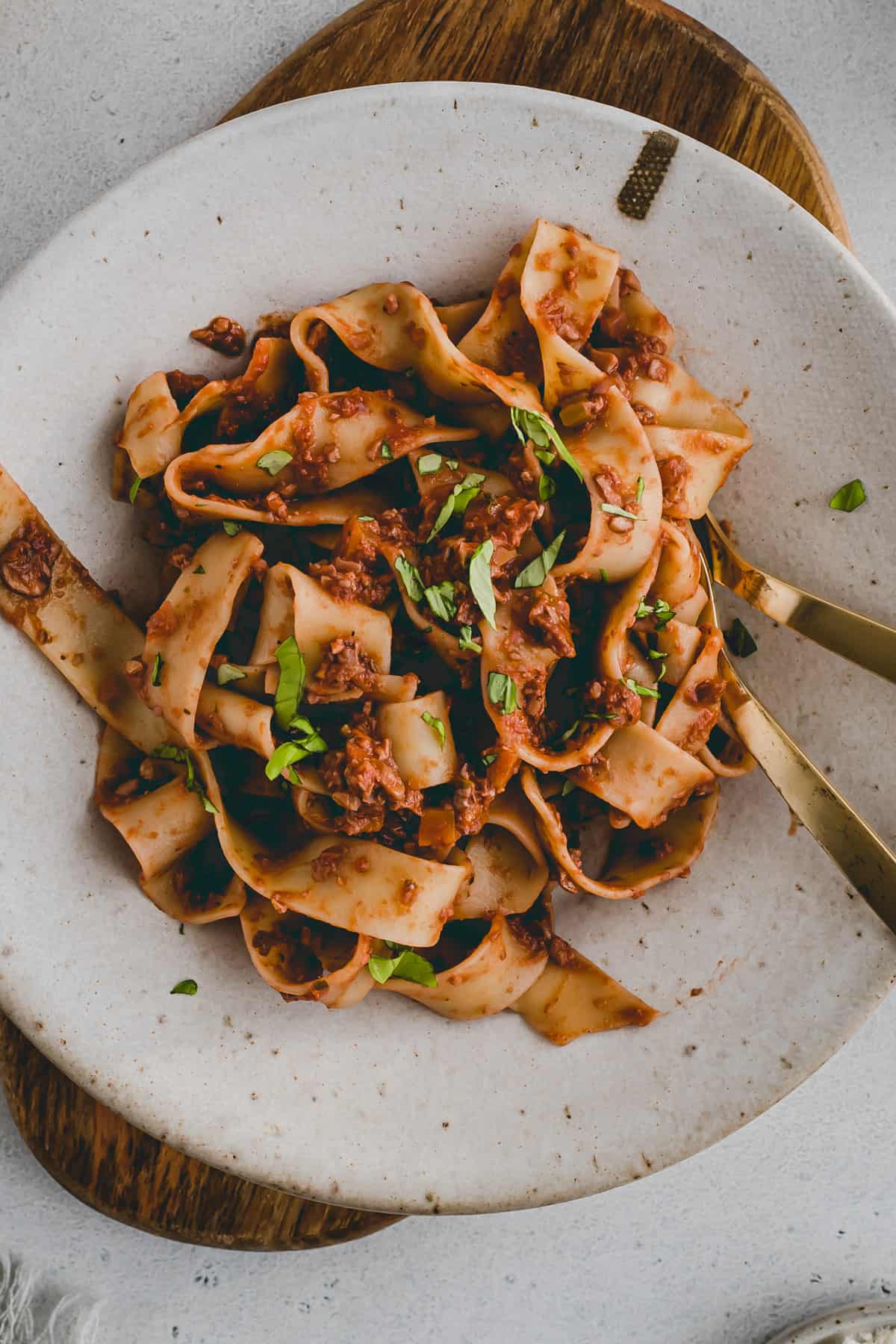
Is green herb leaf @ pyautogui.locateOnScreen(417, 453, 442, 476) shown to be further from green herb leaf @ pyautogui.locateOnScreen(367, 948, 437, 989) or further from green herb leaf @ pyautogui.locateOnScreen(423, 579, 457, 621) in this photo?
green herb leaf @ pyautogui.locateOnScreen(367, 948, 437, 989)

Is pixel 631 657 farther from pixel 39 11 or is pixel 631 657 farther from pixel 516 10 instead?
pixel 39 11

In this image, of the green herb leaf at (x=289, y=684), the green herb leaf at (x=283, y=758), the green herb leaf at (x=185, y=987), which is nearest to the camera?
the green herb leaf at (x=283, y=758)

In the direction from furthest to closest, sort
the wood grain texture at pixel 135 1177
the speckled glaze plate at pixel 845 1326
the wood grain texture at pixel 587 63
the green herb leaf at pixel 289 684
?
1. the speckled glaze plate at pixel 845 1326
2. the wood grain texture at pixel 135 1177
3. the wood grain texture at pixel 587 63
4. the green herb leaf at pixel 289 684

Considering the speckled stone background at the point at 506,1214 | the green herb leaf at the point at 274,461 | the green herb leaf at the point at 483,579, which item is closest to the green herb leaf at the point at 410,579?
the green herb leaf at the point at 483,579

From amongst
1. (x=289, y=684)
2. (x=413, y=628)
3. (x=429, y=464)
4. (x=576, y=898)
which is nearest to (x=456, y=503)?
(x=429, y=464)

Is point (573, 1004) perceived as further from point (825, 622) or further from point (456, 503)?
point (456, 503)

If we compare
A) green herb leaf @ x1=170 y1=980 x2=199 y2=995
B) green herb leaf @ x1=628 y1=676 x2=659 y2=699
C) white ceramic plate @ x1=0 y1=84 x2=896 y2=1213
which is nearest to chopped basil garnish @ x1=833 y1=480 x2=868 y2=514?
white ceramic plate @ x1=0 y1=84 x2=896 y2=1213

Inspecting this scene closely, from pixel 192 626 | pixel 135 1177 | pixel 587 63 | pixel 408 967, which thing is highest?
pixel 587 63

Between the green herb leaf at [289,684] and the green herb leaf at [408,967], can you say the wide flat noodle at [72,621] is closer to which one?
the green herb leaf at [289,684]
